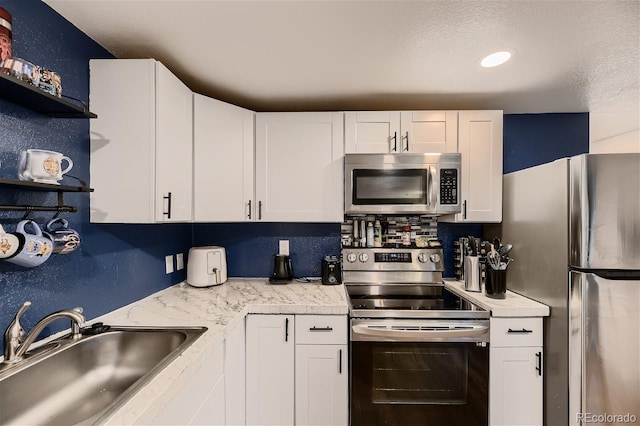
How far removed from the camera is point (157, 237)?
6.62ft

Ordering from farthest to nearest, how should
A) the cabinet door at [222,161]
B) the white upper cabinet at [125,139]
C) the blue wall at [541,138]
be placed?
the blue wall at [541,138] < the cabinet door at [222,161] < the white upper cabinet at [125,139]

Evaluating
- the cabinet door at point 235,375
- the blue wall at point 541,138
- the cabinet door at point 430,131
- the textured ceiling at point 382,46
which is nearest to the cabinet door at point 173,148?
the textured ceiling at point 382,46

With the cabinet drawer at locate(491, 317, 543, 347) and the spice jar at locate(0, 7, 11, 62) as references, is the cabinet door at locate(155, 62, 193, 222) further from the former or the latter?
the cabinet drawer at locate(491, 317, 543, 347)

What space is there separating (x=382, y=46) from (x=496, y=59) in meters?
0.62

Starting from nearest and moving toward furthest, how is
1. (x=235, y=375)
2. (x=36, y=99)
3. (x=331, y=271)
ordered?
(x=36, y=99) < (x=235, y=375) < (x=331, y=271)

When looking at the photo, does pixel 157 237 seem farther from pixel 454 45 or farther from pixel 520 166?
pixel 520 166

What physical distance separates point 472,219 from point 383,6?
1.49 metres

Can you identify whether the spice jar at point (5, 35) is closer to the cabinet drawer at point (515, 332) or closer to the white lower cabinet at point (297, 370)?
the white lower cabinet at point (297, 370)

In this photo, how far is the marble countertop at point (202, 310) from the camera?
886mm

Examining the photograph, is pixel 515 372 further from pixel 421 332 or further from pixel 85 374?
pixel 85 374

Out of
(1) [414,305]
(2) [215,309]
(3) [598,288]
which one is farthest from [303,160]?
(3) [598,288]

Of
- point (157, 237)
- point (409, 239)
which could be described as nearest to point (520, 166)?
point (409, 239)

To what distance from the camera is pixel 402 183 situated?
6.84 ft

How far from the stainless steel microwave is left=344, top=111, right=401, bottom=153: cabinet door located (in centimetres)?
11
